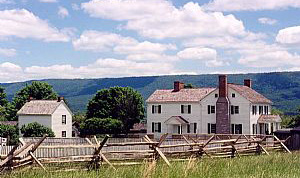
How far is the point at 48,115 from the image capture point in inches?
2623

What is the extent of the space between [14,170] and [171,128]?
5055 cm

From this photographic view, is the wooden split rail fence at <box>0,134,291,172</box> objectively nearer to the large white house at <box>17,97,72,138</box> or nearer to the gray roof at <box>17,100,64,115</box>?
the large white house at <box>17,97,72,138</box>

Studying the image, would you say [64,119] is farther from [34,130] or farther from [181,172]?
[181,172]

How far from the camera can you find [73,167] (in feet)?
67.9

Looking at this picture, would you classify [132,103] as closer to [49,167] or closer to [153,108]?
[153,108]

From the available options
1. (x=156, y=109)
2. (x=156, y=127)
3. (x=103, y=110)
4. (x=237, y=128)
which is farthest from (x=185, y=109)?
(x=103, y=110)

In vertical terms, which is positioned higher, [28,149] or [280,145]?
[28,149]

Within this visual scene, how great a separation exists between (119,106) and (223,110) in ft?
61.7

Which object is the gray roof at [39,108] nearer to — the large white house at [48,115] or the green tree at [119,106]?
the large white house at [48,115]

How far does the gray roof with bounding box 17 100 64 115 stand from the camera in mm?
67125

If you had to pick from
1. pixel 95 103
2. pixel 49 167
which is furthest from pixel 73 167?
pixel 95 103

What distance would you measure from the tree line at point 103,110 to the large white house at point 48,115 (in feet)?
6.55

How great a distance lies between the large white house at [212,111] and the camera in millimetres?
63969

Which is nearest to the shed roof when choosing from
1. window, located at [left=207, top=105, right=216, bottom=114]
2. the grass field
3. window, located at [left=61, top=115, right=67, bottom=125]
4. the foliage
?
window, located at [left=207, top=105, right=216, bottom=114]
